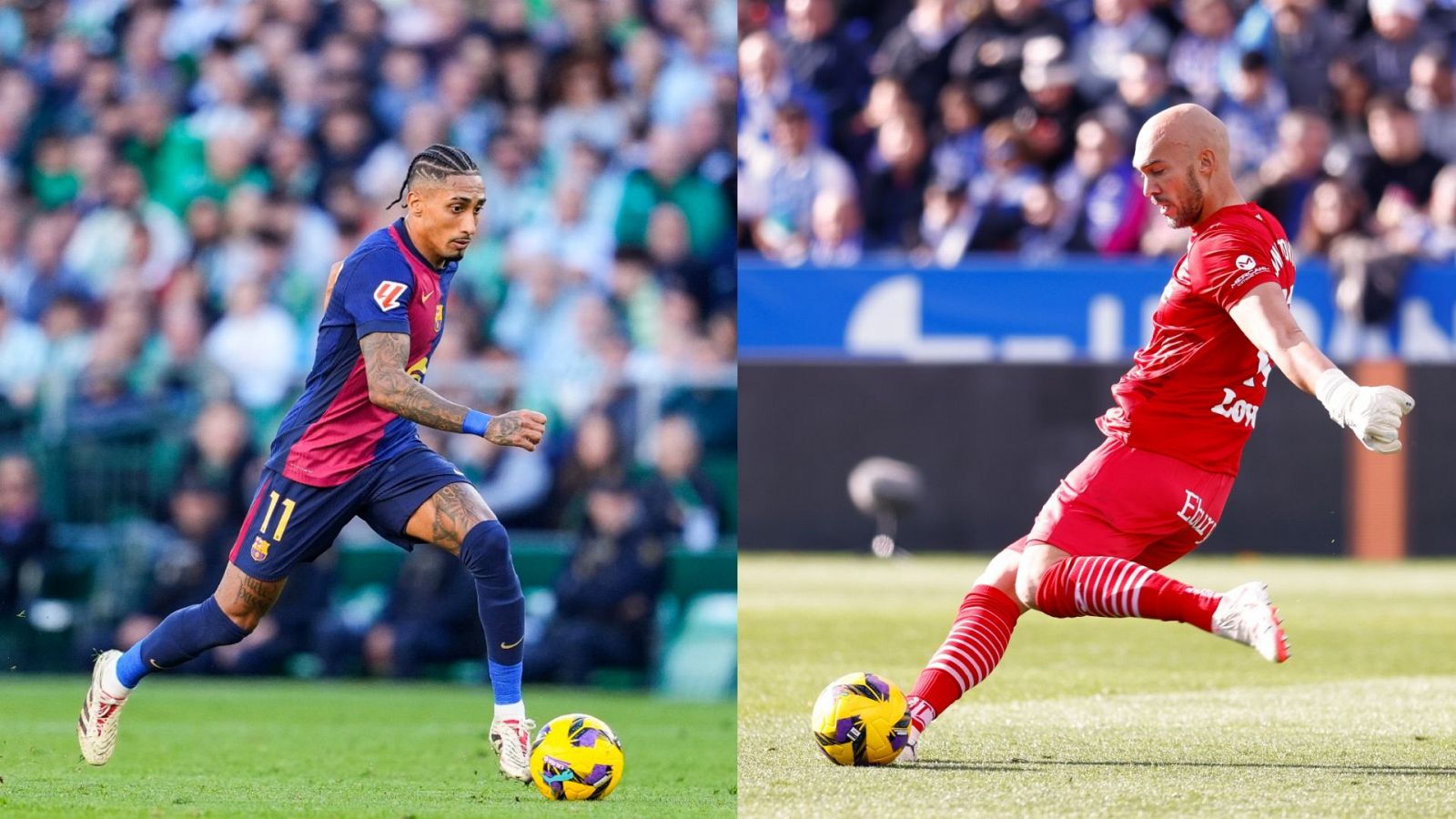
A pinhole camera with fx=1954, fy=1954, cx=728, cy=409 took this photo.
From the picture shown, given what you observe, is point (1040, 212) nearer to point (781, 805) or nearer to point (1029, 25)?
point (1029, 25)

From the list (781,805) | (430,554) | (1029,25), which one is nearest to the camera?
(781,805)

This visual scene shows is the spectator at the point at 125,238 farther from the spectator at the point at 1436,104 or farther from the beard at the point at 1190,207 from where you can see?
the beard at the point at 1190,207

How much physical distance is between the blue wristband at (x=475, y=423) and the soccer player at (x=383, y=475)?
0.39 metres

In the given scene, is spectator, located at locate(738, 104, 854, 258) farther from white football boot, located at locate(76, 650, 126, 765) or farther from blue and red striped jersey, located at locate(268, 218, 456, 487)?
white football boot, located at locate(76, 650, 126, 765)

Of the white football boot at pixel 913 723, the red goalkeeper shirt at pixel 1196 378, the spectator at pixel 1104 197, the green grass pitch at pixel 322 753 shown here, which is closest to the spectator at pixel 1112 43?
the spectator at pixel 1104 197

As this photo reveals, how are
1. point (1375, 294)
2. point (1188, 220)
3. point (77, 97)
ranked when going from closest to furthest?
1. point (1188, 220)
2. point (1375, 294)
3. point (77, 97)

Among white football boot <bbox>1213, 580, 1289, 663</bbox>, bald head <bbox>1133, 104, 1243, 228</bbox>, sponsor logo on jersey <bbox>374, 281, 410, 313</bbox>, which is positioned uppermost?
bald head <bbox>1133, 104, 1243, 228</bbox>

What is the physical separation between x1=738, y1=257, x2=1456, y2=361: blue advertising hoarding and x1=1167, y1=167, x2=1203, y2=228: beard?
796 centimetres

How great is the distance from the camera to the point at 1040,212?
14.2 m

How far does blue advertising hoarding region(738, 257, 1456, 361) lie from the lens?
44.1 ft

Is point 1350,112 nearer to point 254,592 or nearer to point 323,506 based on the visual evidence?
point 323,506

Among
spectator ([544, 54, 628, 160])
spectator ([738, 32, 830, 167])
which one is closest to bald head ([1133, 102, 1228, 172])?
spectator ([544, 54, 628, 160])

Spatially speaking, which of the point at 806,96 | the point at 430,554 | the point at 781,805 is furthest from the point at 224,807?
the point at 806,96

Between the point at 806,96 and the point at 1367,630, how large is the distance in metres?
7.20
